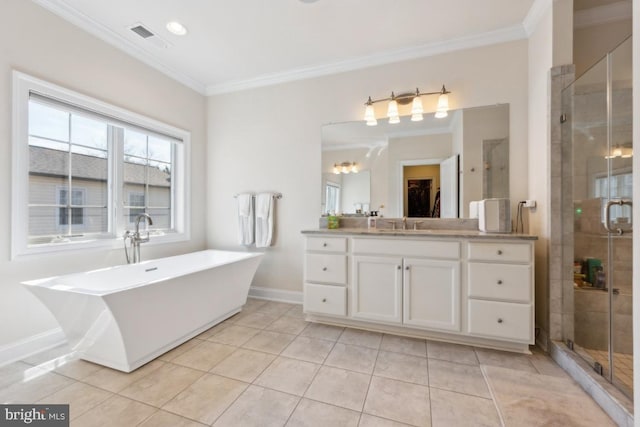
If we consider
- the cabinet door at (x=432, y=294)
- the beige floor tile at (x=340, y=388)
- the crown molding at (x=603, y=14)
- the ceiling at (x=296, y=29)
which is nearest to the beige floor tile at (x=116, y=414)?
the beige floor tile at (x=340, y=388)

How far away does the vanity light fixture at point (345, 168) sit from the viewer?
2.93m

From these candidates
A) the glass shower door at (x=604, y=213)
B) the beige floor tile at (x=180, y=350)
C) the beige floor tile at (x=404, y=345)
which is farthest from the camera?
the beige floor tile at (x=404, y=345)

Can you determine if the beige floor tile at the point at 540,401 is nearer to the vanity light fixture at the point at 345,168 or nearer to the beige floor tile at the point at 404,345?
Answer: the beige floor tile at the point at 404,345

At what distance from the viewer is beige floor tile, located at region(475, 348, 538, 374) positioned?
185cm

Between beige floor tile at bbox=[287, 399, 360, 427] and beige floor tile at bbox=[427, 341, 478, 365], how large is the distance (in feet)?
2.87

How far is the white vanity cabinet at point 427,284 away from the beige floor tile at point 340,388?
2.06ft

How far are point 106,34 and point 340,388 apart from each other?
3412 millimetres

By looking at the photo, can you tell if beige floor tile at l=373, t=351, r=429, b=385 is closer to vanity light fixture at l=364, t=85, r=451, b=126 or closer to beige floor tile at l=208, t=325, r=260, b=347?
beige floor tile at l=208, t=325, r=260, b=347

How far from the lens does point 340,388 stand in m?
1.64

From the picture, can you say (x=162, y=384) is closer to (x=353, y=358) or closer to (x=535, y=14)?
(x=353, y=358)

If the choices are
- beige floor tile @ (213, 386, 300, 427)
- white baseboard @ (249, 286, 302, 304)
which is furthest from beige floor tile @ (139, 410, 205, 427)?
white baseboard @ (249, 286, 302, 304)

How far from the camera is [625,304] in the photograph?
1.66m

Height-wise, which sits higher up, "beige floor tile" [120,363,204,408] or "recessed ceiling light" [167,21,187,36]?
"recessed ceiling light" [167,21,187,36]

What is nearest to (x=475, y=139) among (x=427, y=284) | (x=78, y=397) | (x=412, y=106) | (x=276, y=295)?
(x=412, y=106)
